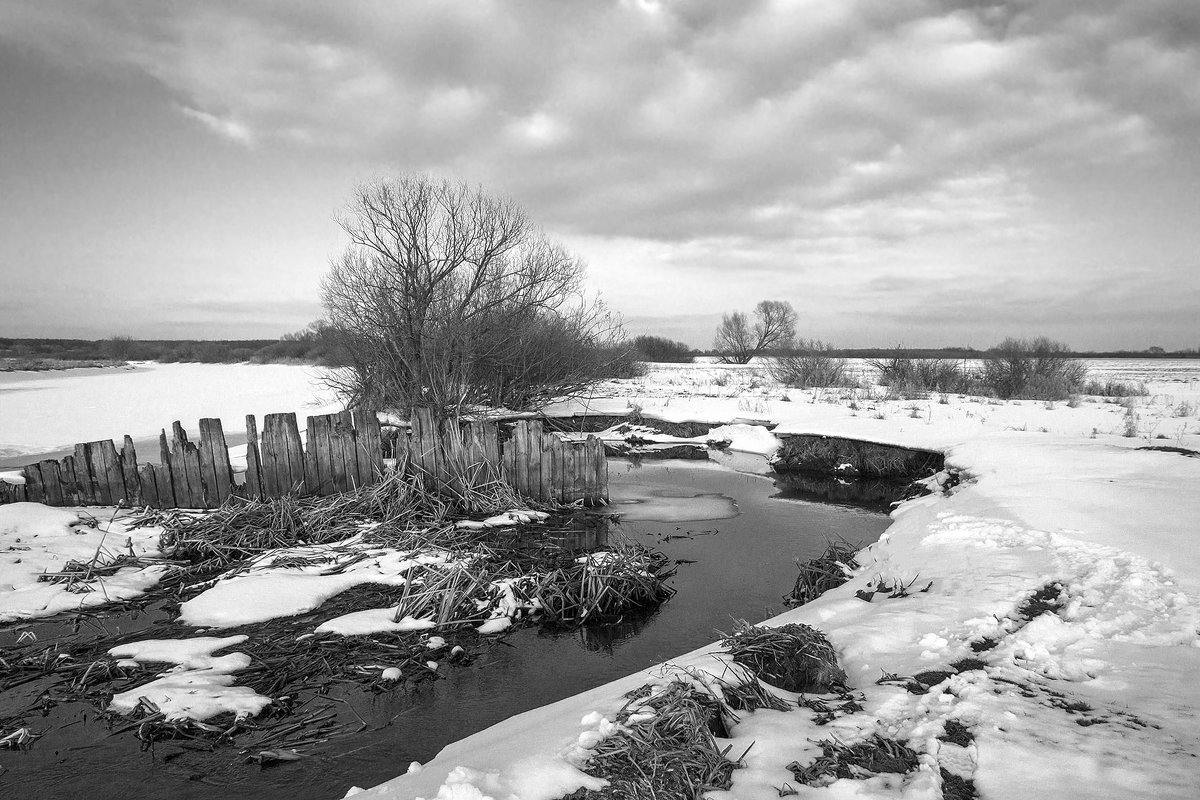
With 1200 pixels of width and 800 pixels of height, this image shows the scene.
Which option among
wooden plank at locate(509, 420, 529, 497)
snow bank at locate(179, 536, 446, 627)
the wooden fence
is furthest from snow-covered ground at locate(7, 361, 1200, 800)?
wooden plank at locate(509, 420, 529, 497)

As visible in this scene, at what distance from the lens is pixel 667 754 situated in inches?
95.2

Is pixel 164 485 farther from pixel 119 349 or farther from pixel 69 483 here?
pixel 119 349

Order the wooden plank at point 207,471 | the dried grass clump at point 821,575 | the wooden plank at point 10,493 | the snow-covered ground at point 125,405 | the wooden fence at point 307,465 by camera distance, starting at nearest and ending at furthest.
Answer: the dried grass clump at point 821,575, the wooden plank at point 10,493, the wooden fence at point 307,465, the wooden plank at point 207,471, the snow-covered ground at point 125,405

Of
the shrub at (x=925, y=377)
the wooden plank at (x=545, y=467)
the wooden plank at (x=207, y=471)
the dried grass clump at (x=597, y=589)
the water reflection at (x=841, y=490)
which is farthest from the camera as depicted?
the shrub at (x=925, y=377)

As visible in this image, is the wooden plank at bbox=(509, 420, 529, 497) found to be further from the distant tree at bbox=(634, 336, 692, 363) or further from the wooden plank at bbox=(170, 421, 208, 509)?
the distant tree at bbox=(634, 336, 692, 363)

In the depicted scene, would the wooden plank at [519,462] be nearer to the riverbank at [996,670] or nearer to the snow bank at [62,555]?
the snow bank at [62,555]

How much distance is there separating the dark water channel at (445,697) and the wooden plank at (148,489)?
2.97m

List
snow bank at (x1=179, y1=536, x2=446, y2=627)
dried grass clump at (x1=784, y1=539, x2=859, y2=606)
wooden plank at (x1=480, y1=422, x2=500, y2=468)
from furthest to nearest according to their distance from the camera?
1. wooden plank at (x1=480, y1=422, x2=500, y2=468)
2. dried grass clump at (x1=784, y1=539, x2=859, y2=606)
3. snow bank at (x1=179, y1=536, x2=446, y2=627)

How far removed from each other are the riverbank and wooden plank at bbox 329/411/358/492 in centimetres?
594

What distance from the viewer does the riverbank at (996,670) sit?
232cm

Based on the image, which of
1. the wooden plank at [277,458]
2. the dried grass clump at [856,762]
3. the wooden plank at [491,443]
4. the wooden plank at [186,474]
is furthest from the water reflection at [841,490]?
the wooden plank at [186,474]

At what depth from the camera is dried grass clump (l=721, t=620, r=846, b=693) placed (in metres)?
3.29

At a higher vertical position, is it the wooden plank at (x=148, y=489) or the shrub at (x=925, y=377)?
the shrub at (x=925, y=377)

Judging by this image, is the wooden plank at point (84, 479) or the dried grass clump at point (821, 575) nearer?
the dried grass clump at point (821, 575)
